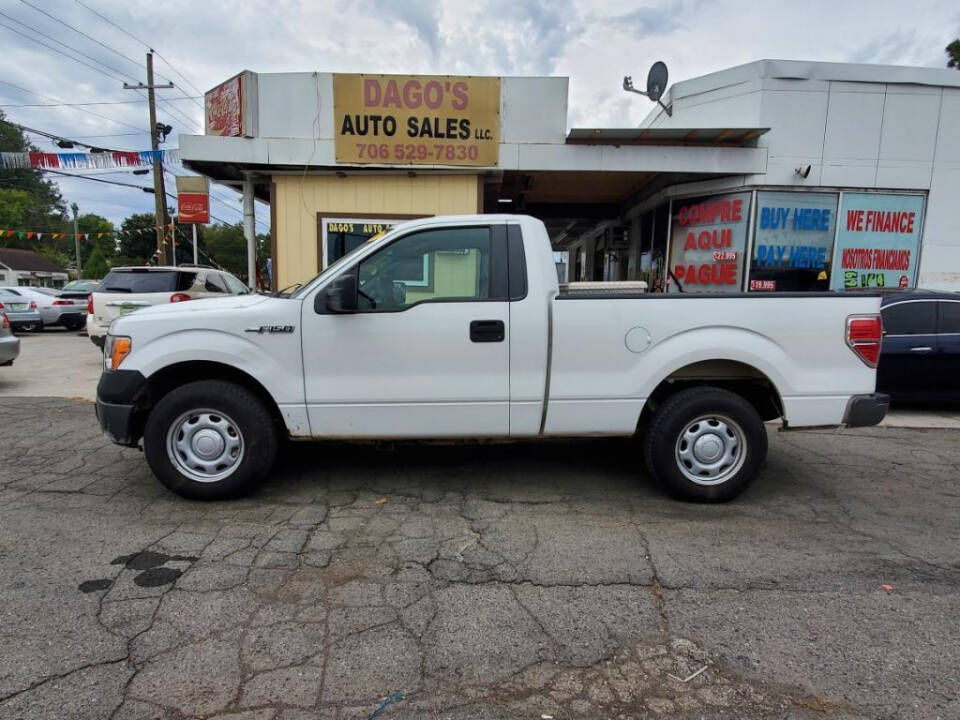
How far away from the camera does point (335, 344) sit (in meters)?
3.74

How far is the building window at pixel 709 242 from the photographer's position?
9.64 metres

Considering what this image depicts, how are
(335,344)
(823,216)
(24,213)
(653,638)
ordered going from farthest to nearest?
(24,213), (823,216), (335,344), (653,638)

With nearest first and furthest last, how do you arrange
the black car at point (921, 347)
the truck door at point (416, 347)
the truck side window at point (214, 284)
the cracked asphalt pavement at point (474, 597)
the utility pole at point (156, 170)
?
the cracked asphalt pavement at point (474, 597), the truck door at point (416, 347), the black car at point (921, 347), the truck side window at point (214, 284), the utility pole at point (156, 170)

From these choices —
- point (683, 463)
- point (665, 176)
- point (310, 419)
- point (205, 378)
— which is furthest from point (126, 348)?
point (665, 176)

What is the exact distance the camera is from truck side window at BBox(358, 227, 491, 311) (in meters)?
3.79

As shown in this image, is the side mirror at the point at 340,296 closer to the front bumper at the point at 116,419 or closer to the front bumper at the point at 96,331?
the front bumper at the point at 116,419

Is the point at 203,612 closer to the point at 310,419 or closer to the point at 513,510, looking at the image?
the point at 310,419

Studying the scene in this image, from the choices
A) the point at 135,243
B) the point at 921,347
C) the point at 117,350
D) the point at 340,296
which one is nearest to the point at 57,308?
the point at 117,350

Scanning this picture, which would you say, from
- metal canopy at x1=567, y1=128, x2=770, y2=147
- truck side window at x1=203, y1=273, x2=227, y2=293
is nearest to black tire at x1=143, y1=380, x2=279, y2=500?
metal canopy at x1=567, y1=128, x2=770, y2=147

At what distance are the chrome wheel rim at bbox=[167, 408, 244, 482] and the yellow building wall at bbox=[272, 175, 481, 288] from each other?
18.5ft

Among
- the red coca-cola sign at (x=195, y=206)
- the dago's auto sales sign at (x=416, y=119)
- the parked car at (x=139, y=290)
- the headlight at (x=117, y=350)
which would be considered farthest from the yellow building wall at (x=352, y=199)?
the red coca-cola sign at (x=195, y=206)

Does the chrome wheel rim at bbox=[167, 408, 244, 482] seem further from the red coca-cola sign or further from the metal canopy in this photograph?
the red coca-cola sign

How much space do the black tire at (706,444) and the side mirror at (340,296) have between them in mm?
2280

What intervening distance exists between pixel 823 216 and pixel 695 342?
7.55 m
